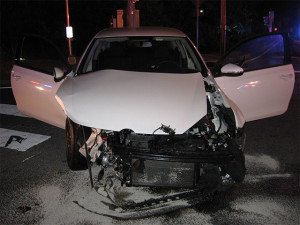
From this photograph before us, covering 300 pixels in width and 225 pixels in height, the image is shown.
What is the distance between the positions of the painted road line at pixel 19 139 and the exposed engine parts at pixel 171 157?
7.45ft

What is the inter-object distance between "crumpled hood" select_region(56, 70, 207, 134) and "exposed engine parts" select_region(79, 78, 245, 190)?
0.13m

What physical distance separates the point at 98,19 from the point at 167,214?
107ft

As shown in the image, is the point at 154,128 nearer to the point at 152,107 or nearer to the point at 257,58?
the point at 152,107

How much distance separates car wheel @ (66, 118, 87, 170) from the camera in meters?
3.85

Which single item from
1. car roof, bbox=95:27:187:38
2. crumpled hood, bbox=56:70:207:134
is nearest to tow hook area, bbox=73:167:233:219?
crumpled hood, bbox=56:70:207:134

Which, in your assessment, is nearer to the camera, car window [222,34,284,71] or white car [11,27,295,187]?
white car [11,27,295,187]

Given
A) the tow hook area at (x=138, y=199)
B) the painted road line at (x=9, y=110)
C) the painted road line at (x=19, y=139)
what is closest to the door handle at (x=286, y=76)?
the tow hook area at (x=138, y=199)

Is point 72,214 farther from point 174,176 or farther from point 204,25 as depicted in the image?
point 204,25

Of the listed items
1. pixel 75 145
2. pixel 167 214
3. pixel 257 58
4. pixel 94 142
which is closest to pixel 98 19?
pixel 257 58

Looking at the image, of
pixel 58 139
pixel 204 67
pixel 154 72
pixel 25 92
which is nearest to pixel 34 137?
pixel 58 139

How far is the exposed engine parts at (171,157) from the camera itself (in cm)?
320

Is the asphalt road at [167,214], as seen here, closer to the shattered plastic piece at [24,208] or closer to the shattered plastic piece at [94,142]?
the shattered plastic piece at [24,208]

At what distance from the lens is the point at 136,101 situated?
3.58 meters

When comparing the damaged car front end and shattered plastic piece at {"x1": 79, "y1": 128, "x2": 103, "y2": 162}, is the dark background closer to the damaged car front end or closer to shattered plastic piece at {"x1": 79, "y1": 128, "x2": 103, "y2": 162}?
the damaged car front end
